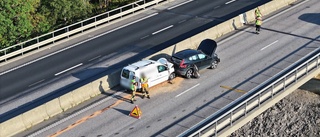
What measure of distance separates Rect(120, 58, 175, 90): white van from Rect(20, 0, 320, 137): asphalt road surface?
0.57 m

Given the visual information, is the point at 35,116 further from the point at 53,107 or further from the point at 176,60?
the point at 176,60

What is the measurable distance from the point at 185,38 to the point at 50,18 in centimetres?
1387

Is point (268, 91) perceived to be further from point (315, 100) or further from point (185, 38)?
point (315, 100)

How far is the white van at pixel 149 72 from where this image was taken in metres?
32.0

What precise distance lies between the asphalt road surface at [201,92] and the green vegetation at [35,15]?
14862mm

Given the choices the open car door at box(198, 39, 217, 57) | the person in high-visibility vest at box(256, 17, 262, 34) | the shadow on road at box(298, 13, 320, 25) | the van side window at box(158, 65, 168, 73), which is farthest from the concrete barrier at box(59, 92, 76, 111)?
the shadow on road at box(298, 13, 320, 25)

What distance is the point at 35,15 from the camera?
48.7 m

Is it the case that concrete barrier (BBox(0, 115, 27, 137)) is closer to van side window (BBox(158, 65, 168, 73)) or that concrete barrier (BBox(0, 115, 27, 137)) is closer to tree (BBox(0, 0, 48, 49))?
van side window (BBox(158, 65, 168, 73))

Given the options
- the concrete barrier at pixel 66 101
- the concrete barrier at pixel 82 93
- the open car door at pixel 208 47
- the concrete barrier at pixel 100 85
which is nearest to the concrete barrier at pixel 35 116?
the concrete barrier at pixel 66 101

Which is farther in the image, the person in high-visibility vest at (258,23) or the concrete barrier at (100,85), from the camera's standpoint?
the person in high-visibility vest at (258,23)

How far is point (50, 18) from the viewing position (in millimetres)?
49375

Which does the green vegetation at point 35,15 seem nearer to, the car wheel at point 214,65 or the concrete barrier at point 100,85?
the concrete barrier at point 100,85

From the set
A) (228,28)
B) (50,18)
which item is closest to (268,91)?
(228,28)

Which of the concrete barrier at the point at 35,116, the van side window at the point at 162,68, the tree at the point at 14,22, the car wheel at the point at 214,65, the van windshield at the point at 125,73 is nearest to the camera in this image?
the concrete barrier at the point at 35,116
